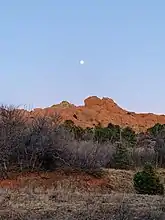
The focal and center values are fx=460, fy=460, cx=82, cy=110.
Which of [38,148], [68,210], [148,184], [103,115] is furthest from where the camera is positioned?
[103,115]

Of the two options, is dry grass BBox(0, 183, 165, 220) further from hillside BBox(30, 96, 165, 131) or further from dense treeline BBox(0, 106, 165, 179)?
hillside BBox(30, 96, 165, 131)

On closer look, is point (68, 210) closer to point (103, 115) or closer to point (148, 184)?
point (148, 184)

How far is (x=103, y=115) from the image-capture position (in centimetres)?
9038

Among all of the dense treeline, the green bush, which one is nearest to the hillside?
the dense treeline

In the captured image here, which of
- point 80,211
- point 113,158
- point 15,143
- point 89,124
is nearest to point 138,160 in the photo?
point 113,158

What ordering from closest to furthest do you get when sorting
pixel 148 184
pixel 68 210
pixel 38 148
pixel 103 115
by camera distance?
1. pixel 68 210
2. pixel 148 184
3. pixel 38 148
4. pixel 103 115

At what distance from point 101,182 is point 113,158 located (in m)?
8.16

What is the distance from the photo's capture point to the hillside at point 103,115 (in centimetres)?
8631

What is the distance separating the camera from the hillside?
86.3 m

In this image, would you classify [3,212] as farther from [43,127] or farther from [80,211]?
[43,127]

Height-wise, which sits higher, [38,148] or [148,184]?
[38,148]

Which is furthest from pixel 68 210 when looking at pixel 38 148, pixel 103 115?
pixel 103 115

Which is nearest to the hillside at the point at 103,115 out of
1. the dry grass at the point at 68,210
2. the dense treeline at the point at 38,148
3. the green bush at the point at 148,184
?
the dense treeline at the point at 38,148

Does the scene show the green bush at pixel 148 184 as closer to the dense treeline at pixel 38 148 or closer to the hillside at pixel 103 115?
the dense treeline at pixel 38 148
